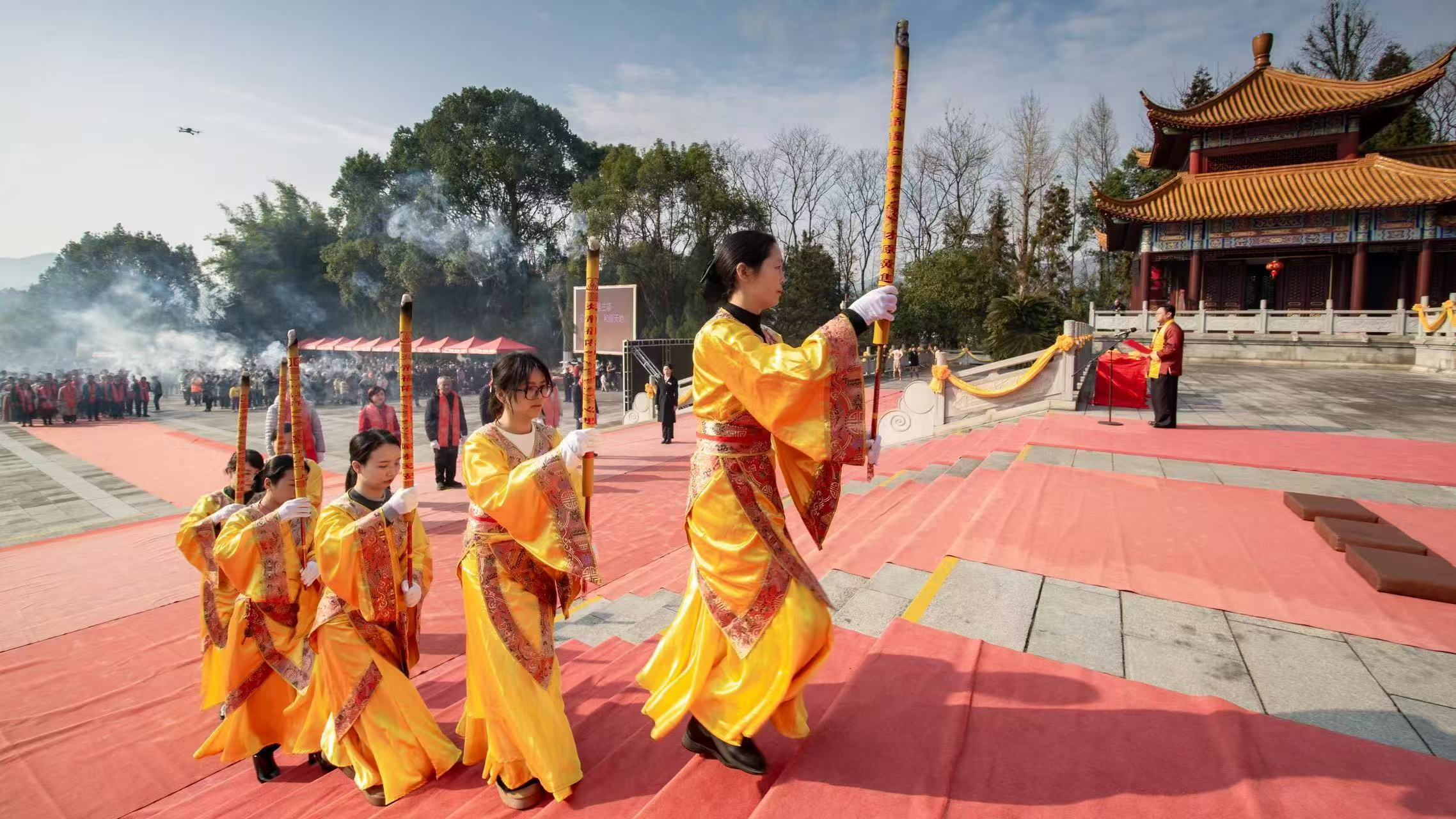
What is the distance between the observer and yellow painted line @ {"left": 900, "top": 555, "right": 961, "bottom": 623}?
338cm

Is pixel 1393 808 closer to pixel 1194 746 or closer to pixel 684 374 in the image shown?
pixel 1194 746

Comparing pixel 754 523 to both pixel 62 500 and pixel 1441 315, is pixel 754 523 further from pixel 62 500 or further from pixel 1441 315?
pixel 1441 315

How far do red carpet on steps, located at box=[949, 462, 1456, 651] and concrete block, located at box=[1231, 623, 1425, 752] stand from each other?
0.29m

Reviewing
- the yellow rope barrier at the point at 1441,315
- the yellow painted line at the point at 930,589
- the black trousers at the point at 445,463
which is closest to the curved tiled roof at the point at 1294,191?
the yellow rope barrier at the point at 1441,315

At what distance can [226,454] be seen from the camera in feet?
50.6

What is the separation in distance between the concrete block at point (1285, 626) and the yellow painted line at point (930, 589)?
1341mm

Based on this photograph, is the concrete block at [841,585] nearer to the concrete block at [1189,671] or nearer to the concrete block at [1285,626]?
the concrete block at [1189,671]

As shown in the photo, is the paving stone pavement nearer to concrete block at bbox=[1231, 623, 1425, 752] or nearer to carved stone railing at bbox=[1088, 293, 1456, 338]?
concrete block at bbox=[1231, 623, 1425, 752]

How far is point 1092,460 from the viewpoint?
6.79 metres

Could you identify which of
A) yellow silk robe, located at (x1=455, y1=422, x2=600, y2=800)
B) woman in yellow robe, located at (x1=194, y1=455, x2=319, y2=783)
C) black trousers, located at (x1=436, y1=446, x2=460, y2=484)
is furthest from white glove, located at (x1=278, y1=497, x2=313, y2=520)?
black trousers, located at (x1=436, y1=446, x2=460, y2=484)

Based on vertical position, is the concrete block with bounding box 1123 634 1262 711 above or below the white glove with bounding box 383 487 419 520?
below

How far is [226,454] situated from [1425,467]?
2018cm

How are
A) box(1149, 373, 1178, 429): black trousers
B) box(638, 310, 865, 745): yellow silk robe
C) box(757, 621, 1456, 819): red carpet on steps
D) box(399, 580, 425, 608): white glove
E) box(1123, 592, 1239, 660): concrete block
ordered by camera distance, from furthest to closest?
box(1149, 373, 1178, 429): black trousers → box(1123, 592, 1239, 660): concrete block → box(399, 580, 425, 608): white glove → box(638, 310, 865, 745): yellow silk robe → box(757, 621, 1456, 819): red carpet on steps

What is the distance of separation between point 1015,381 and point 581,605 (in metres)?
8.63
